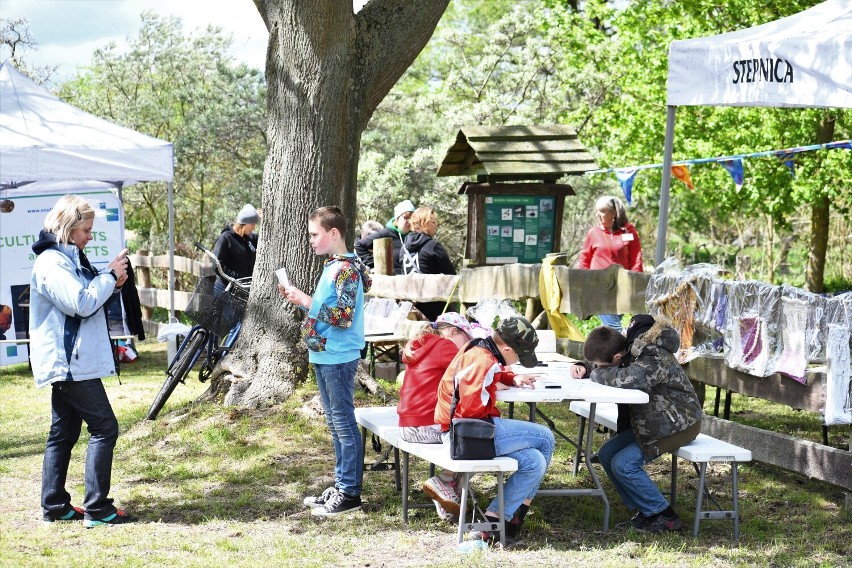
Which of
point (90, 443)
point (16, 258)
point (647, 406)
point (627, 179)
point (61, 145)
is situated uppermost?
point (61, 145)

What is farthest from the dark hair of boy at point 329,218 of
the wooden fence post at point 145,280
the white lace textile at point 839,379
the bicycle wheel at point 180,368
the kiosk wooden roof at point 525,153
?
the wooden fence post at point 145,280

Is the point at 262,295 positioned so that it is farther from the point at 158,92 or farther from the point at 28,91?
the point at 158,92

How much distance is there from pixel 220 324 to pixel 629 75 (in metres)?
12.1

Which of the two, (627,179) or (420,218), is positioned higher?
(627,179)

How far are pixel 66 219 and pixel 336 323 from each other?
153 centimetres

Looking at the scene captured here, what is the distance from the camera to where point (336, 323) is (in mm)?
5656

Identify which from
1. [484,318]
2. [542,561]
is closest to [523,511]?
[542,561]

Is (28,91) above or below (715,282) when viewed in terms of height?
above

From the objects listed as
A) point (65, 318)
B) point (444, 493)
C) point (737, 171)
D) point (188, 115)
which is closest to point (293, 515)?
point (444, 493)

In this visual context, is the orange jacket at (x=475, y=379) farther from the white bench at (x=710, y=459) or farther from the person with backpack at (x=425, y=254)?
the person with backpack at (x=425, y=254)

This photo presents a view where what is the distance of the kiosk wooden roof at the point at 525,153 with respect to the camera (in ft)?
30.0

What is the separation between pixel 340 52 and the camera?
25.9 feet

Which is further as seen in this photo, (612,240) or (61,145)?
(61,145)

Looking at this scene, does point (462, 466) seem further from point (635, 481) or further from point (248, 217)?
point (248, 217)
